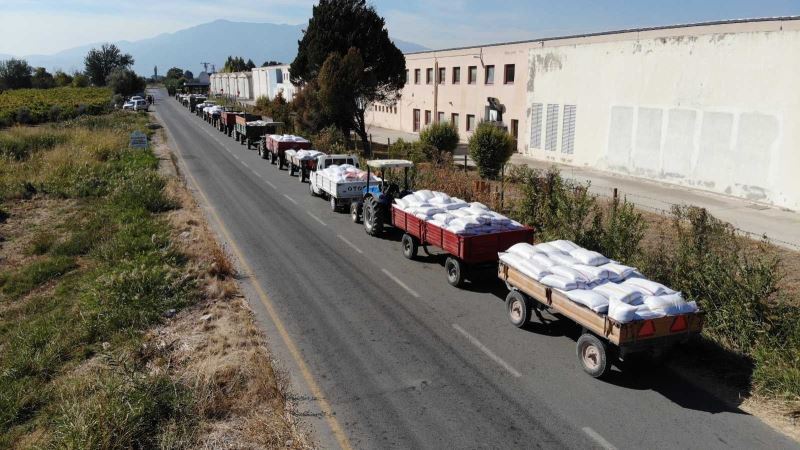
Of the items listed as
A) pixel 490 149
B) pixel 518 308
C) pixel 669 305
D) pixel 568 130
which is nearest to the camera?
pixel 669 305

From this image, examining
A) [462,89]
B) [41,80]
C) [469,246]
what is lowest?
[469,246]

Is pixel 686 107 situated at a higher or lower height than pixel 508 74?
lower

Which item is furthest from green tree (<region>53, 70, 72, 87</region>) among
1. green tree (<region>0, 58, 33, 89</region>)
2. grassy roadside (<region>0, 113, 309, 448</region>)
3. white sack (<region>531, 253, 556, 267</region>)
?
white sack (<region>531, 253, 556, 267</region>)

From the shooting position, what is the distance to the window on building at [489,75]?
4209cm

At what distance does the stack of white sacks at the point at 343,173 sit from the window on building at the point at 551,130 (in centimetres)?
1748

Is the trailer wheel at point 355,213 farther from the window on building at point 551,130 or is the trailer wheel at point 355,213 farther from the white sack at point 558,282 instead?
the window on building at point 551,130

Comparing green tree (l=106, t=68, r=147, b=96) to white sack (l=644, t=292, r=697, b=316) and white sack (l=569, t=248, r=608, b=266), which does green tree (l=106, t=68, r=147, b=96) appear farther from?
white sack (l=644, t=292, r=697, b=316)

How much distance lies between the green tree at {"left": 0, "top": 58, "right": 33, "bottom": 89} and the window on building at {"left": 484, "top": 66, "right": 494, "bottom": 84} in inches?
4085

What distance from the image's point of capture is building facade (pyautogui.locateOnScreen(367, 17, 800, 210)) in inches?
878

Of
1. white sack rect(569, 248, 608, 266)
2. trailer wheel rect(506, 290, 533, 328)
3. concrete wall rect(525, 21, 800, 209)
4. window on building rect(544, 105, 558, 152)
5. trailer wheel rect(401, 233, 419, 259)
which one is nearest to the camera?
white sack rect(569, 248, 608, 266)

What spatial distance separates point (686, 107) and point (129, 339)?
25.7m

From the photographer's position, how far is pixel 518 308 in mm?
11250

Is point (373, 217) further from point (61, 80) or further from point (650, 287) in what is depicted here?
point (61, 80)

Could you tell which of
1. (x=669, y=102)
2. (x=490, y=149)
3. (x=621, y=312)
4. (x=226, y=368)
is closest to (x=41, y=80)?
(x=490, y=149)
